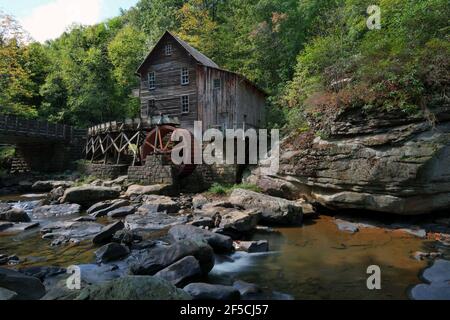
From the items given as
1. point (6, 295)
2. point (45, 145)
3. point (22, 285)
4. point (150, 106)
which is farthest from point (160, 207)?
point (45, 145)

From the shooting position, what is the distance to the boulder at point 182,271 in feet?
16.7

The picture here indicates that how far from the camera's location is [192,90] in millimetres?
19391

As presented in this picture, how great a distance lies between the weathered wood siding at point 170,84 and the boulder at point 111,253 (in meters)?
13.1

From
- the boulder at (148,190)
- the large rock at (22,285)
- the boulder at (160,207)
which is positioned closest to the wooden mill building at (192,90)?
the boulder at (148,190)

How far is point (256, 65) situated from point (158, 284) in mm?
22670

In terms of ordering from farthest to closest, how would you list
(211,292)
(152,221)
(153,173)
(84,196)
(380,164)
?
(153,173), (84,196), (152,221), (380,164), (211,292)

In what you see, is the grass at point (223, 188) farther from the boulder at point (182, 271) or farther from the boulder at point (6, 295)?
the boulder at point (6, 295)

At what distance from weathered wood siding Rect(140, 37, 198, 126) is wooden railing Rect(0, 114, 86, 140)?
302 inches

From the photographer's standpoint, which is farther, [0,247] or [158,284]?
[0,247]

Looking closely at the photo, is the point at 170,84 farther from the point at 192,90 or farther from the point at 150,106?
the point at 150,106

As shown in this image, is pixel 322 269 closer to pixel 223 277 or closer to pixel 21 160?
pixel 223 277

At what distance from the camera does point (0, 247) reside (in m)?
A: 7.62

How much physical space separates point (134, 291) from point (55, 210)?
988 centimetres
